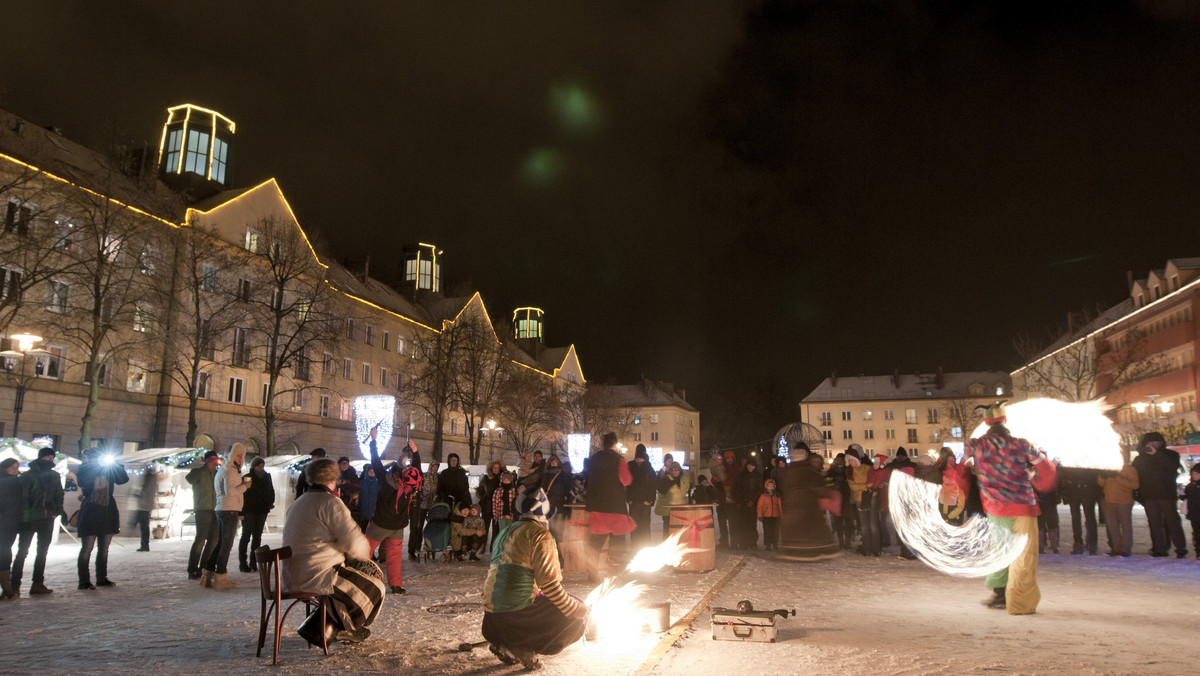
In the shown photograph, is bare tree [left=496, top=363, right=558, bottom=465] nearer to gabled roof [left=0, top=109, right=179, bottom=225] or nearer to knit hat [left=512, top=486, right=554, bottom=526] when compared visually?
gabled roof [left=0, top=109, right=179, bottom=225]

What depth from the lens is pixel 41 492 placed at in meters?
10.3

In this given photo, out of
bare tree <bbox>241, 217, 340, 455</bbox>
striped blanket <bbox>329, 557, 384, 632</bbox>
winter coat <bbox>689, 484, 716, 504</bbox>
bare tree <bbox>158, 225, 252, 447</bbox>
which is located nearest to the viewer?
striped blanket <bbox>329, 557, 384, 632</bbox>

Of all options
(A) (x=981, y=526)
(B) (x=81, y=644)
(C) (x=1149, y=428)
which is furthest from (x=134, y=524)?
(C) (x=1149, y=428)

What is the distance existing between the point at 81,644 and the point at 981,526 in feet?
38.7

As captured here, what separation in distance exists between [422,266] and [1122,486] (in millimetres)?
66208

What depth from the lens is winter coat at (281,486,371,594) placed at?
22.6ft

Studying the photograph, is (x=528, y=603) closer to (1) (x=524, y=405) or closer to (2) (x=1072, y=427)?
(2) (x=1072, y=427)

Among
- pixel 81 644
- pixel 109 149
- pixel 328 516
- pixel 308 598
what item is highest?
pixel 109 149

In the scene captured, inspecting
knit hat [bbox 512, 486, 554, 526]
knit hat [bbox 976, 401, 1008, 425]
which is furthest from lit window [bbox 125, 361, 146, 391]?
knit hat [bbox 976, 401, 1008, 425]

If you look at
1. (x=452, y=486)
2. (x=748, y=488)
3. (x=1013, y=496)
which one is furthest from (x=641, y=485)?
(x=1013, y=496)

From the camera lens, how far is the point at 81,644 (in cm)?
733

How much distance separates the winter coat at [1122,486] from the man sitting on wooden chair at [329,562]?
13.6 meters

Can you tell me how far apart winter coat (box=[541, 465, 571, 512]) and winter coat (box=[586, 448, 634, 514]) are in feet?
5.27

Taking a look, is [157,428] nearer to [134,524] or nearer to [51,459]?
[134,524]
